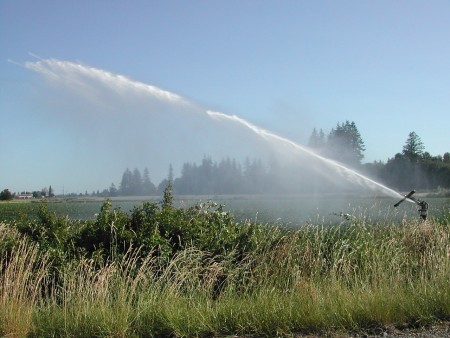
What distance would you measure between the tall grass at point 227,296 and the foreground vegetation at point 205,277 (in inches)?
0.8

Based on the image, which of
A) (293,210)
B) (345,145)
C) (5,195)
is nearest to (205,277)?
(293,210)

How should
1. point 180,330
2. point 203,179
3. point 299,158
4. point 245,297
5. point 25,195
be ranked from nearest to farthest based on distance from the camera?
1. point 180,330
2. point 245,297
3. point 299,158
4. point 203,179
5. point 25,195

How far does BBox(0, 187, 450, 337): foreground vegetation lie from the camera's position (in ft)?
21.6

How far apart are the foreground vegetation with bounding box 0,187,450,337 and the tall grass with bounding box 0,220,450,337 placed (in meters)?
0.02

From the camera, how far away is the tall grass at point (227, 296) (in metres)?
6.51

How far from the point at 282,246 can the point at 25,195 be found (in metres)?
79.7

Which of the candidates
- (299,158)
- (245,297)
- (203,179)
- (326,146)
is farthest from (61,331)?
(326,146)

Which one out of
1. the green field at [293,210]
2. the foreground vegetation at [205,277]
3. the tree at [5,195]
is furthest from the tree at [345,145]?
the tree at [5,195]

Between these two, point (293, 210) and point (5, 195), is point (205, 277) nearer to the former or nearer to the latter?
point (293, 210)

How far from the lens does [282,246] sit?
10.1 metres

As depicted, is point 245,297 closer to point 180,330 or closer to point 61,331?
point 180,330

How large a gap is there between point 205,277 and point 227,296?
Result: 2.81 feet

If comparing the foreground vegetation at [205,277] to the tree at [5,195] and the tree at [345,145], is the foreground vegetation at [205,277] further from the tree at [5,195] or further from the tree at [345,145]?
the tree at [5,195]

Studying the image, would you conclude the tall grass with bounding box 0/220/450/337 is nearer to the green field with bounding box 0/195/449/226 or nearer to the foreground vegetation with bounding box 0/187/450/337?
the foreground vegetation with bounding box 0/187/450/337
